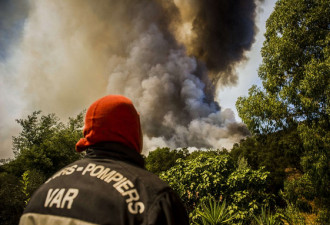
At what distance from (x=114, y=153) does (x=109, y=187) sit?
22 centimetres

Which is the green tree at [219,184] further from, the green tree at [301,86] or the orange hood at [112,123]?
the orange hood at [112,123]

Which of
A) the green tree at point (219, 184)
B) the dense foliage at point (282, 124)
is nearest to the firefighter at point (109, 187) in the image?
the dense foliage at point (282, 124)

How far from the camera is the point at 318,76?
21.0 ft

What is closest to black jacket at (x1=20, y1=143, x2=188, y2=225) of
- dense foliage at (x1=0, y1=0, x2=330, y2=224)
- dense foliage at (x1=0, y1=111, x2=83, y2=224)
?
dense foliage at (x1=0, y1=0, x2=330, y2=224)

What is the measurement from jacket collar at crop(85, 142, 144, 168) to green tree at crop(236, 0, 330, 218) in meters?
7.56

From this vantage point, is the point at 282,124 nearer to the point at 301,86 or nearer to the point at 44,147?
the point at 301,86

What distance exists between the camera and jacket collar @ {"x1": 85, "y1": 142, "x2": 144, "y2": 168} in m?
1.16

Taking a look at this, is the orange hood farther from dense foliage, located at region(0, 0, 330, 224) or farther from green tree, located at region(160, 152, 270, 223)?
green tree, located at region(160, 152, 270, 223)

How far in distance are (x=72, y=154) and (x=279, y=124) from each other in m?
25.2

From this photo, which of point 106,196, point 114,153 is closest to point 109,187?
point 106,196

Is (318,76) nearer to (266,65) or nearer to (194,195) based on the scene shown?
(266,65)

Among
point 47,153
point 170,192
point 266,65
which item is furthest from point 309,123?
point 47,153

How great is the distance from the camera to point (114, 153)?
1.16m

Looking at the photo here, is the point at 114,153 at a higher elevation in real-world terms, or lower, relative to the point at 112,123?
lower
